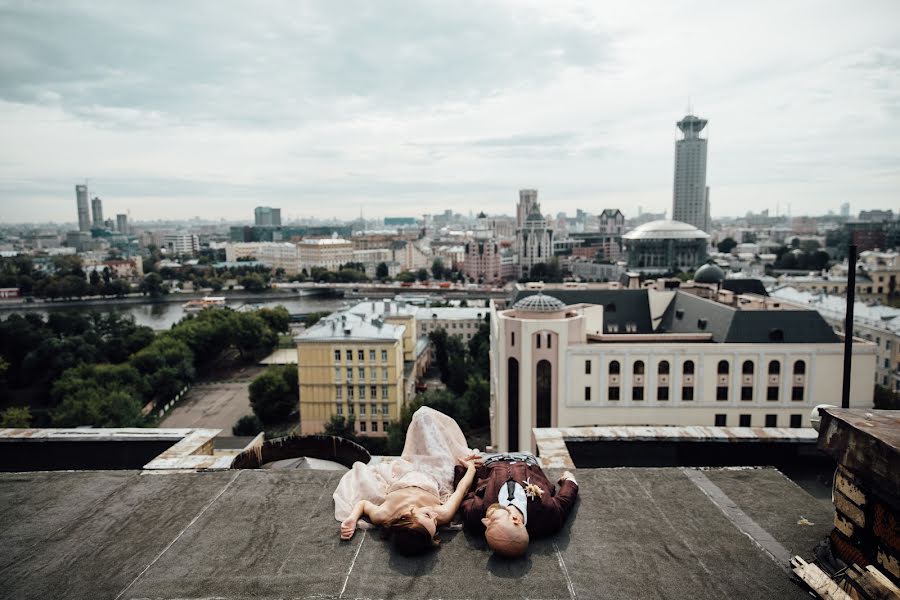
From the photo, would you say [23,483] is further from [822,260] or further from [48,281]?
[822,260]

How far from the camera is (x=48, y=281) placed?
58.0 m

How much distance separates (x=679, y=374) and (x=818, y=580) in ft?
49.5

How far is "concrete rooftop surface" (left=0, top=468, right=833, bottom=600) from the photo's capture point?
2.41 m

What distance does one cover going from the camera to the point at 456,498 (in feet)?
9.73

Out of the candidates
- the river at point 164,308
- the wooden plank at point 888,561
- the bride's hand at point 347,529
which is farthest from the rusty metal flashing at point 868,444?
the river at point 164,308

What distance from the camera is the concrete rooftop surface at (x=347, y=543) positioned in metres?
2.41

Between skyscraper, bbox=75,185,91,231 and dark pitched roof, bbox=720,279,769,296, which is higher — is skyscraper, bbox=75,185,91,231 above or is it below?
above

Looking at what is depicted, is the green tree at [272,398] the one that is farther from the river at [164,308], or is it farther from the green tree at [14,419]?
the river at [164,308]

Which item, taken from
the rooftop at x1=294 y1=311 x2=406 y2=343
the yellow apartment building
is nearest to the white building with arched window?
the yellow apartment building

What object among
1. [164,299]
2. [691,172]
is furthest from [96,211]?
[691,172]

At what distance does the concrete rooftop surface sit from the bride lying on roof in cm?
9

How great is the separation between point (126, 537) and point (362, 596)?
4.52 ft

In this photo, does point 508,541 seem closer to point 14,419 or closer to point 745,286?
point 14,419

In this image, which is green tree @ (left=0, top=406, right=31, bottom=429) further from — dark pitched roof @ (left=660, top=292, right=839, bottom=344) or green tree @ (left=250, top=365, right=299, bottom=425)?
dark pitched roof @ (left=660, top=292, right=839, bottom=344)
